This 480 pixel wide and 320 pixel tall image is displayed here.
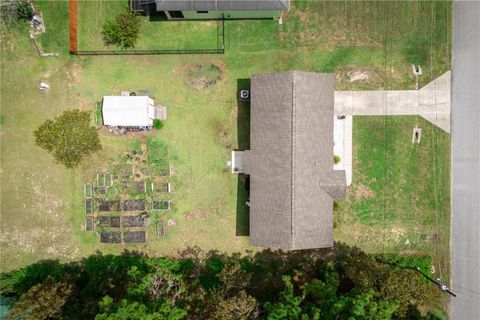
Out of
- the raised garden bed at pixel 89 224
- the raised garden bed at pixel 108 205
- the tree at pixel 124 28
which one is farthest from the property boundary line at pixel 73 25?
the raised garden bed at pixel 89 224

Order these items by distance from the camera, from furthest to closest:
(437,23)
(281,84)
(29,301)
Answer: (437,23) < (281,84) < (29,301)

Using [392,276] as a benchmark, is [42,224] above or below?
above

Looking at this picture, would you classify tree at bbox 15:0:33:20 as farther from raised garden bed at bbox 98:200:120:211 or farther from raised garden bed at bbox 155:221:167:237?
raised garden bed at bbox 155:221:167:237

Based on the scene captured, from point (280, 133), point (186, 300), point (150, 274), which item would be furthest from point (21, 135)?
point (280, 133)

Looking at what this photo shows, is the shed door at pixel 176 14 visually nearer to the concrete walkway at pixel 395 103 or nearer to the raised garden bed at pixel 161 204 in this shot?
the concrete walkway at pixel 395 103

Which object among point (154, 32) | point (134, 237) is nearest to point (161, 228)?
point (134, 237)

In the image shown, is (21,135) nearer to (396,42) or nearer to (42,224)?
(42,224)

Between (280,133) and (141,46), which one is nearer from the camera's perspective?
(280,133)
